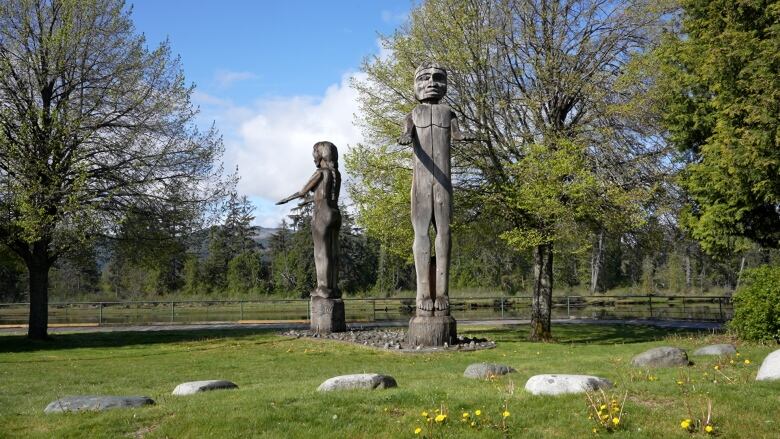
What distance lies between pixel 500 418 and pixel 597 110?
1342 centimetres

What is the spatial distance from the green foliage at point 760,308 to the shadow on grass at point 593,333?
454 centimetres

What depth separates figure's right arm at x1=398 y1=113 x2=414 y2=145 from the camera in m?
12.8

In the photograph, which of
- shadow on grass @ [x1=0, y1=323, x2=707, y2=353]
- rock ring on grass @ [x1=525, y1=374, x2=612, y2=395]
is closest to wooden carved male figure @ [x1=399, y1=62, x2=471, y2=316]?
shadow on grass @ [x1=0, y1=323, x2=707, y2=353]

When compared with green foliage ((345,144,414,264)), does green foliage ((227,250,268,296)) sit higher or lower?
lower

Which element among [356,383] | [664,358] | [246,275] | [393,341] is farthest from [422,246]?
[246,275]

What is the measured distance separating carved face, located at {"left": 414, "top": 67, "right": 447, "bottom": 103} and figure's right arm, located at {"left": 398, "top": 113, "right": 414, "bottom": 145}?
665 mm

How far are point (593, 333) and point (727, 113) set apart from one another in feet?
31.4

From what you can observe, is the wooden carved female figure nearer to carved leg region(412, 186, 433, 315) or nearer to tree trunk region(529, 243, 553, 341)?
carved leg region(412, 186, 433, 315)

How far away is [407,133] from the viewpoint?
13.2m

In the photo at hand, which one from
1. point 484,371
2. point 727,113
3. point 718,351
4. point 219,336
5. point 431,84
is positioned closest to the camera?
point 484,371

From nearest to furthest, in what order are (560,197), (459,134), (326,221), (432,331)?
(459,134) < (432,331) < (560,197) < (326,221)

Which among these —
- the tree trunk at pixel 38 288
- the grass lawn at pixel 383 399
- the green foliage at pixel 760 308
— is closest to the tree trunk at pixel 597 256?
the green foliage at pixel 760 308

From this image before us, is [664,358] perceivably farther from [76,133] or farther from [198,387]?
[76,133]

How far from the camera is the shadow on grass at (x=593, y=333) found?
18.8 metres
